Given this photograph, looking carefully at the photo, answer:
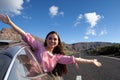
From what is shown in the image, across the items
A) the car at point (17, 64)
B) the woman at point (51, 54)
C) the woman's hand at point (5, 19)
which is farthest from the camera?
the woman at point (51, 54)

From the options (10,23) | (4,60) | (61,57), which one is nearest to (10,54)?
(4,60)

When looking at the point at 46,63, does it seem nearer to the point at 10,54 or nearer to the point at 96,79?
the point at 10,54

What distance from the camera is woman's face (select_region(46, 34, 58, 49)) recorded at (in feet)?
17.6

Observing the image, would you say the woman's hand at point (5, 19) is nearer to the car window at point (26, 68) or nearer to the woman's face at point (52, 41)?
the car window at point (26, 68)

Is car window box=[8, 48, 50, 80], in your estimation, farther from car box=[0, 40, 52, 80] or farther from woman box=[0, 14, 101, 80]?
woman box=[0, 14, 101, 80]

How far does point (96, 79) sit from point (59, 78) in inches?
413

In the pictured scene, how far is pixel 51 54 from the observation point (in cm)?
527

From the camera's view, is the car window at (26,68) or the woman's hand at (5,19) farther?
the woman's hand at (5,19)

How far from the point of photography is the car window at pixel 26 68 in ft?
12.1

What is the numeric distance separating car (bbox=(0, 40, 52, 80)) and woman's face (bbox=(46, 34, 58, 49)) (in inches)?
12.4

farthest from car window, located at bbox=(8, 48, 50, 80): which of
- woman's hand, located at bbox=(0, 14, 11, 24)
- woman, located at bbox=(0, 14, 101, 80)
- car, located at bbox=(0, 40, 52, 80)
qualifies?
woman's hand, located at bbox=(0, 14, 11, 24)

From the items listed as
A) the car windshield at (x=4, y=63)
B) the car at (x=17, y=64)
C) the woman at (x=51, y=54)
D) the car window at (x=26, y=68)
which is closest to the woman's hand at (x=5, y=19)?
the woman at (x=51, y=54)

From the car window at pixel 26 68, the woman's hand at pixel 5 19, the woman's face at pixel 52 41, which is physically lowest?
the car window at pixel 26 68

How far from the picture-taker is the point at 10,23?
4570mm
